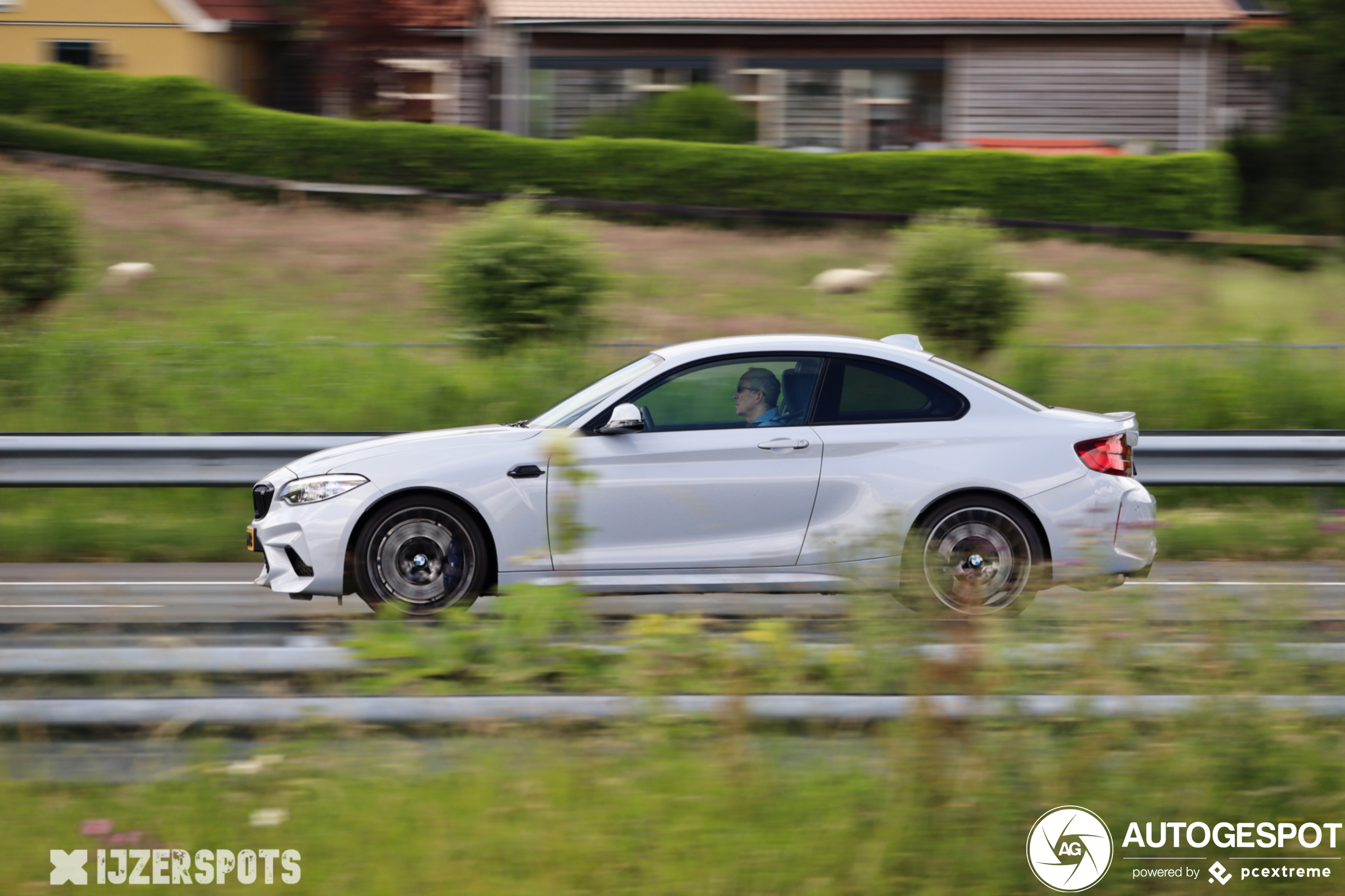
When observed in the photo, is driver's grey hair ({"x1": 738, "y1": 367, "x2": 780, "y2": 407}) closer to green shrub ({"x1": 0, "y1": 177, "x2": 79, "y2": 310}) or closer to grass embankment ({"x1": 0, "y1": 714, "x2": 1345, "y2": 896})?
grass embankment ({"x1": 0, "y1": 714, "x2": 1345, "y2": 896})

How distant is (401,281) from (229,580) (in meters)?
12.2

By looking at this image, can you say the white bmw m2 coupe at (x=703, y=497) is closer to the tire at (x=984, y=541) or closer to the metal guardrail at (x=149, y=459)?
the tire at (x=984, y=541)

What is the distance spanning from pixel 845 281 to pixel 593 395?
505 inches

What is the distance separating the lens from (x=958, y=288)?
492 inches

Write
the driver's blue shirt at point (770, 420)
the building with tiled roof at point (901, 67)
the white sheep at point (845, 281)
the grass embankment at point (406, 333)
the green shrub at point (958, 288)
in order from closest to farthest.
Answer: the driver's blue shirt at point (770, 420) → the grass embankment at point (406, 333) → the green shrub at point (958, 288) → the white sheep at point (845, 281) → the building with tiled roof at point (901, 67)

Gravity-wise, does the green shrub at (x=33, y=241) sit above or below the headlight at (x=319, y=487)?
above

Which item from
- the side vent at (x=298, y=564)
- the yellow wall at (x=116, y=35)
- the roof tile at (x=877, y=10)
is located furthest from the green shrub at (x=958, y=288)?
the yellow wall at (x=116, y=35)

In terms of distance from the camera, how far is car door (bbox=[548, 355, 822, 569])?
6.60 m

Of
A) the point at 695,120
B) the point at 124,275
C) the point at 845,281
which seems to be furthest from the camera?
the point at 695,120

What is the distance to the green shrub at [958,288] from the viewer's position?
12.5 meters

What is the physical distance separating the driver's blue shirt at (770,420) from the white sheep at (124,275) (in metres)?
14.3

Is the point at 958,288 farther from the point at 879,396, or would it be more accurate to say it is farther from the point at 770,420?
the point at 770,420

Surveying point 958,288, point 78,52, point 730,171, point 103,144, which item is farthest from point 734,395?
point 78,52

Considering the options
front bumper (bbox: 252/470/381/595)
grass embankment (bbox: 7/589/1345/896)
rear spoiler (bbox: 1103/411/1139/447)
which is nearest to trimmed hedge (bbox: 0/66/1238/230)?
rear spoiler (bbox: 1103/411/1139/447)
